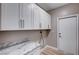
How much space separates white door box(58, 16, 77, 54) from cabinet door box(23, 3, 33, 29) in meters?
0.42

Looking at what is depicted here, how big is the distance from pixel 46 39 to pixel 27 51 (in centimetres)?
31

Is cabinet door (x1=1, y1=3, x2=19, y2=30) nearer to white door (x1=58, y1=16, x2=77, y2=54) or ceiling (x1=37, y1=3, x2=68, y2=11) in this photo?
ceiling (x1=37, y1=3, x2=68, y2=11)

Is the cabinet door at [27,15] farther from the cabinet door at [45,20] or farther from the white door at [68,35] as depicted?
the white door at [68,35]

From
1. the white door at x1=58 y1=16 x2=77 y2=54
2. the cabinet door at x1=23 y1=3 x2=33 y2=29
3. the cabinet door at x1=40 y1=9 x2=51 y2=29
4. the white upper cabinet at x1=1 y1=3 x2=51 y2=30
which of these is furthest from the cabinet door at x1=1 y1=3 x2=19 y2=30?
the white door at x1=58 y1=16 x2=77 y2=54

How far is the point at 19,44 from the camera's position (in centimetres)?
146

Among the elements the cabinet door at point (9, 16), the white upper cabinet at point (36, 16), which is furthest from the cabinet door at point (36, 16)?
the cabinet door at point (9, 16)

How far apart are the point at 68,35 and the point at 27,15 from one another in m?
0.62

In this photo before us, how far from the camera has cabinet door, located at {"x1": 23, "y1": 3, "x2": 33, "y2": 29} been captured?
1.47 meters

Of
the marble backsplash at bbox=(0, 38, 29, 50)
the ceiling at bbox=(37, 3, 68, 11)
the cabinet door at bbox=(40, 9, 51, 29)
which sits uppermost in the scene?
the ceiling at bbox=(37, 3, 68, 11)

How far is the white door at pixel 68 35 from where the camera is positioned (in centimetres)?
142

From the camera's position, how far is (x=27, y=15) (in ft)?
4.82

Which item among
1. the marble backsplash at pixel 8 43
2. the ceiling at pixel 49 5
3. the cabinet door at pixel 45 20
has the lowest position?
the marble backsplash at pixel 8 43

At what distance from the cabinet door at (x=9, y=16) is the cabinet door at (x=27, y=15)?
0.11 metres

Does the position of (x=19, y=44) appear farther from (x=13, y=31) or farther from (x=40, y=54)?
(x=40, y=54)
